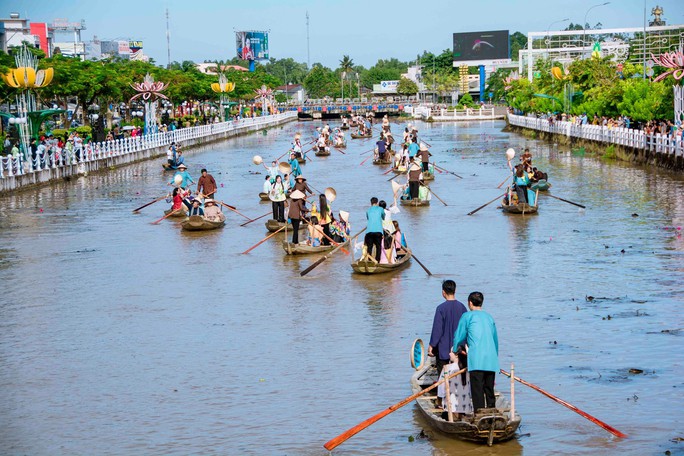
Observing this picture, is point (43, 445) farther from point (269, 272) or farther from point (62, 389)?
point (269, 272)

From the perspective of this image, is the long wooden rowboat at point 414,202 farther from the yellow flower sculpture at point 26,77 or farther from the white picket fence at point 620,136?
the yellow flower sculpture at point 26,77

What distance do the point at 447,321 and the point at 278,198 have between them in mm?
16476

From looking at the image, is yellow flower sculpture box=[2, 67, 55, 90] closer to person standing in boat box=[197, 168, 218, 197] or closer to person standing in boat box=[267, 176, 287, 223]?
person standing in boat box=[197, 168, 218, 197]

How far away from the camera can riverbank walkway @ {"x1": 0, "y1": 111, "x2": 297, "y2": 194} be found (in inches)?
1651

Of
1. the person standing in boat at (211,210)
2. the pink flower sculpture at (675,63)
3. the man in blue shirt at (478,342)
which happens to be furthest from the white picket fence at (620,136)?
the man in blue shirt at (478,342)

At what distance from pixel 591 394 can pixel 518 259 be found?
10842 millimetres

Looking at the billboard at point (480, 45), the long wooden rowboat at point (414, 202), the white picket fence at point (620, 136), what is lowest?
the long wooden rowboat at point (414, 202)

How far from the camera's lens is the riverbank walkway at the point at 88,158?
41.9m

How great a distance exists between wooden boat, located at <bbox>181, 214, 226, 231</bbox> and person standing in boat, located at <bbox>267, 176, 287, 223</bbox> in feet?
7.63

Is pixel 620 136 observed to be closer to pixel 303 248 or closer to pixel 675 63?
pixel 675 63

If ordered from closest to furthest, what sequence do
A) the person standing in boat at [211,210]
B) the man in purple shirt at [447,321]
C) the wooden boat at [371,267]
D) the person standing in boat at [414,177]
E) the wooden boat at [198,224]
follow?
the man in purple shirt at [447,321]
the wooden boat at [371,267]
the wooden boat at [198,224]
the person standing in boat at [211,210]
the person standing in boat at [414,177]

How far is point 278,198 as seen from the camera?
93.0 ft

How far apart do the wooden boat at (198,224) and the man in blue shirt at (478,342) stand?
1972 cm

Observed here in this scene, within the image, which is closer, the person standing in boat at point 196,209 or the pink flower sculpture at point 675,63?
the person standing in boat at point 196,209
